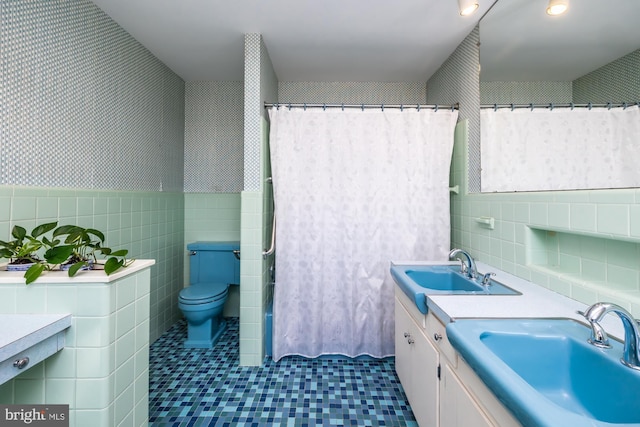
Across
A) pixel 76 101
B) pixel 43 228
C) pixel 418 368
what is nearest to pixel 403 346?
pixel 418 368

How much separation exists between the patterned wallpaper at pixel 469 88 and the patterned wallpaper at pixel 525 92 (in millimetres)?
98

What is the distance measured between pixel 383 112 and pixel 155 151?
75.9 inches

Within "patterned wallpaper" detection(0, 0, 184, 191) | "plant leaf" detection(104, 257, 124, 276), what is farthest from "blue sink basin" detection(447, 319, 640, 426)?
"patterned wallpaper" detection(0, 0, 184, 191)

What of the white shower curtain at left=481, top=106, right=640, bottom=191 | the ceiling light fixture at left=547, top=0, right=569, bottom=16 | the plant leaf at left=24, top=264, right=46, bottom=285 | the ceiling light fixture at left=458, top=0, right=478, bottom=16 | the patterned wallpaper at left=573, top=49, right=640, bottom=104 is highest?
the ceiling light fixture at left=458, top=0, right=478, bottom=16

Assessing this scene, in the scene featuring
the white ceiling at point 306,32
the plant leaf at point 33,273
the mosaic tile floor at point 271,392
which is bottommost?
the mosaic tile floor at point 271,392

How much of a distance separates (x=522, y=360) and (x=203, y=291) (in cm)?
219

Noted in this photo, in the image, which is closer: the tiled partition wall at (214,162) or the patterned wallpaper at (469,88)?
the patterned wallpaper at (469,88)

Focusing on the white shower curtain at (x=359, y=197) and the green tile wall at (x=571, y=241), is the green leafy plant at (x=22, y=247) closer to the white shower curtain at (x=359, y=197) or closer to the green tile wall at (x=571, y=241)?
the white shower curtain at (x=359, y=197)

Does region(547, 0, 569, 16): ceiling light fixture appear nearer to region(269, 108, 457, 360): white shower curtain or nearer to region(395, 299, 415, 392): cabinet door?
region(269, 108, 457, 360): white shower curtain

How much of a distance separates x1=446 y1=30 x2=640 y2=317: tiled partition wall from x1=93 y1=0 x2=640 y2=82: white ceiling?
56 cm

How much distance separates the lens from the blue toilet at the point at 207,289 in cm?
222

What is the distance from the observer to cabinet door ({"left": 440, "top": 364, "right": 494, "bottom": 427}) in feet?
2.73

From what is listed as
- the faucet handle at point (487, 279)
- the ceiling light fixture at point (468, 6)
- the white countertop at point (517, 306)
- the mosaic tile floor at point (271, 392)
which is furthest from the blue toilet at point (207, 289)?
the ceiling light fixture at point (468, 6)

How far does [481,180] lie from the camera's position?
72.7 inches
